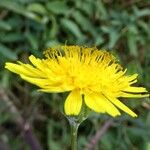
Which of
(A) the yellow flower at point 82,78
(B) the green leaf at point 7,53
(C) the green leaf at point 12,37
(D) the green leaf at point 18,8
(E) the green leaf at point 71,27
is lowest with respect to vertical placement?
(A) the yellow flower at point 82,78

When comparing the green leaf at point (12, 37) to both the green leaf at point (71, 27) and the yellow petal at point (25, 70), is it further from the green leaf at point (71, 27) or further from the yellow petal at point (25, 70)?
the yellow petal at point (25, 70)

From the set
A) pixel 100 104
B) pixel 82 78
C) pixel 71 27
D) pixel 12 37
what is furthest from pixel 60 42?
pixel 100 104

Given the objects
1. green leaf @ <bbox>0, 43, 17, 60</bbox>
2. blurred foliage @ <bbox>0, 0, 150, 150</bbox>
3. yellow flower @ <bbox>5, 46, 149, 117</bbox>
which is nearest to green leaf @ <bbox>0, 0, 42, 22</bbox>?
blurred foliage @ <bbox>0, 0, 150, 150</bbox>

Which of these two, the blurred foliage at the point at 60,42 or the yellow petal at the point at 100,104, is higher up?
the blurred foliage at the point at 60,42

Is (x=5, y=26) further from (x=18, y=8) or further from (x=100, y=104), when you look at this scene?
(x=100, y=104)

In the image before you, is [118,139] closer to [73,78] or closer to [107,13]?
[107,13]

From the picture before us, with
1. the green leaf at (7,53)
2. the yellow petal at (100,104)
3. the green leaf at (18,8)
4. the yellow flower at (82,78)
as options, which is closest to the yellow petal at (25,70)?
the yellow flower at (82,78)
